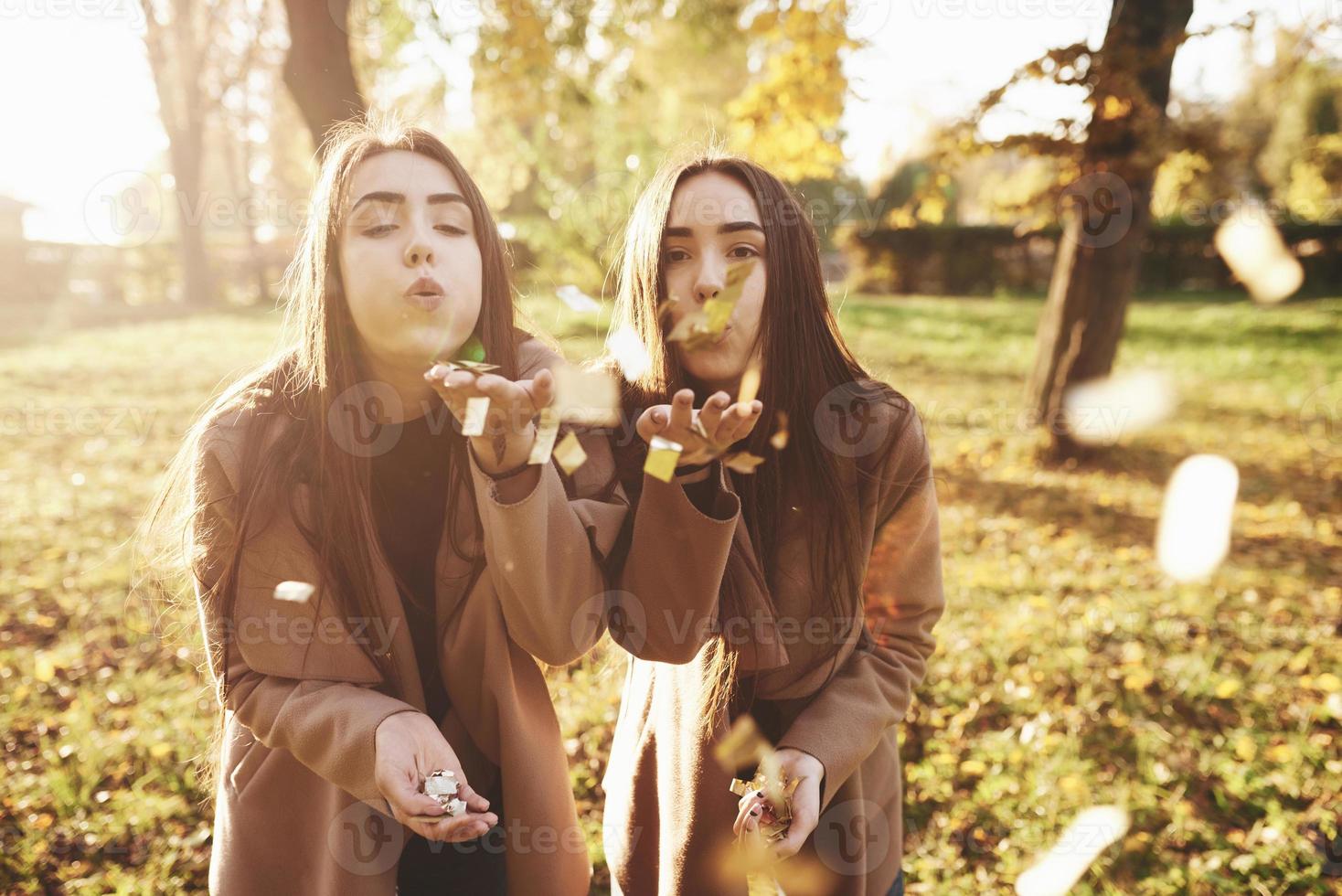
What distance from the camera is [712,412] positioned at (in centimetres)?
122

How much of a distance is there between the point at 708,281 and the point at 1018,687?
3.03 metres

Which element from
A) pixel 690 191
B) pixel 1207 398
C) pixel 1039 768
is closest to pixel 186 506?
pixel 690 191

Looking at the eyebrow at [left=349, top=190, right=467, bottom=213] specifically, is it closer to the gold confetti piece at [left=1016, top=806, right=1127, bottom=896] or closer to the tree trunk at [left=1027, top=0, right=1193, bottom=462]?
the gold confetti piece at [left=1016, top=806, right=1127, bottom=896]

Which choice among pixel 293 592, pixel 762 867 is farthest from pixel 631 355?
pixel 762 867

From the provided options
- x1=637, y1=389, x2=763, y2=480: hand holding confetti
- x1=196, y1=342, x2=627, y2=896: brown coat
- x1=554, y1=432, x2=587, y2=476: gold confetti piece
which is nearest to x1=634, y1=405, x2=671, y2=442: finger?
x1=637, y1=389, x2=763, y2=480: hand holding confetti

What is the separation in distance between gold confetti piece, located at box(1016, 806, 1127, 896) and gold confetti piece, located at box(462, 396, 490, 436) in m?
2.55

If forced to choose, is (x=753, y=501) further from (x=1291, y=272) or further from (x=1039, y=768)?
(x=1291, y=272)

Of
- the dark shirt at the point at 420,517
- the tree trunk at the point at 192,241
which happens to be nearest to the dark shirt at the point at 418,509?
the dark shirt at the point at 420,517

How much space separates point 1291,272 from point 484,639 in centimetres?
2043

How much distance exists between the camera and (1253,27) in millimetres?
4543

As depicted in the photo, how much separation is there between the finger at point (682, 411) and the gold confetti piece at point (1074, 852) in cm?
235

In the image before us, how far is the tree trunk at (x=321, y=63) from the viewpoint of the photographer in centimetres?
385

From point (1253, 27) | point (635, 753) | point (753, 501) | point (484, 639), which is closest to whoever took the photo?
point (484, 639)

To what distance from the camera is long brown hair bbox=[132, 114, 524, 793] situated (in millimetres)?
1524
